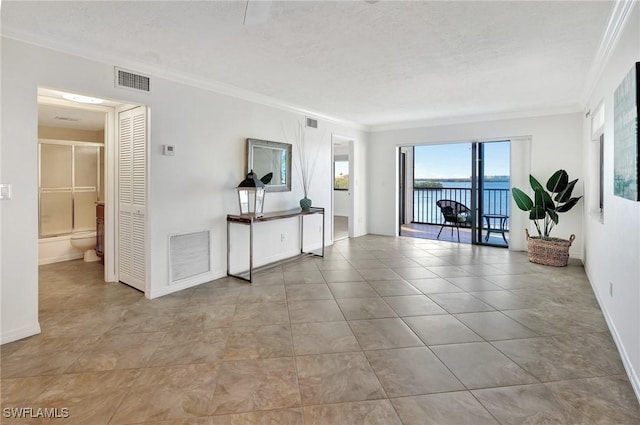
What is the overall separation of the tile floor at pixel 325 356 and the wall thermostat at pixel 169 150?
1.51 metres

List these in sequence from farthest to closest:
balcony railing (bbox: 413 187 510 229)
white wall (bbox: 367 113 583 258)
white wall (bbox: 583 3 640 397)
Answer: balcony railing (bbox: 413 187 510 229) → white wall (bbox: 367 113 583 258) → white wall (bbox: 583 3 640 397)

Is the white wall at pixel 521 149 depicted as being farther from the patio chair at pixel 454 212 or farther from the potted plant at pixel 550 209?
the patio chair at pixel 454 212

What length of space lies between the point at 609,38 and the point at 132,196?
4.66m

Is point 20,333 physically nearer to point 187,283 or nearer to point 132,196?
point 187,283

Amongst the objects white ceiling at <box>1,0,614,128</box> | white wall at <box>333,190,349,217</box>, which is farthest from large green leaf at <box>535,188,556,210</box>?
white wall at <box>333,190,349,217</box>

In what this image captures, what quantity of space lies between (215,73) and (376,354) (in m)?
3.16

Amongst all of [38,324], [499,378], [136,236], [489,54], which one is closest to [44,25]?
[136,236]

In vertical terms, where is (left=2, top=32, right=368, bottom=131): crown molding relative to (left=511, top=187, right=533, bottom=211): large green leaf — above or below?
above

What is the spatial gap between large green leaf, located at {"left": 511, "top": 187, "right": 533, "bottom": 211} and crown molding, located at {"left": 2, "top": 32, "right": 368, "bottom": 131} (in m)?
3.41

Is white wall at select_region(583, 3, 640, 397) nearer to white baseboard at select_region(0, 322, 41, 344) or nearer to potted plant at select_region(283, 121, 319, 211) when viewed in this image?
potted plant at select_region(283, 121, 319, 211)

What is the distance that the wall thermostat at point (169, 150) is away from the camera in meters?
3.46

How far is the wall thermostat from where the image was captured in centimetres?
346

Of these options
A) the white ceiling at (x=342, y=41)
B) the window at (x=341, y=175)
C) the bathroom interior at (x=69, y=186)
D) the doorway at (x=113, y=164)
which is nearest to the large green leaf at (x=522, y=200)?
the white ceiling at (x=342, y=41)

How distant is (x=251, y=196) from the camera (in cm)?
407
